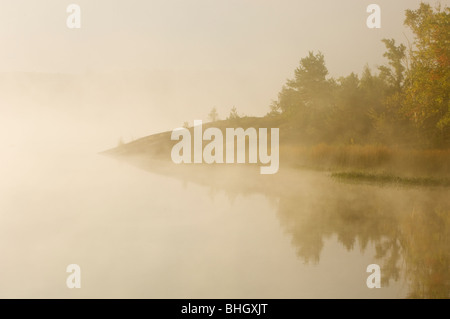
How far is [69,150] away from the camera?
50844mm

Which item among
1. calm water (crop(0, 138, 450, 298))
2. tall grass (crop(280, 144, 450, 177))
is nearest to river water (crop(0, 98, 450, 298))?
calm water (crop(0, 138, 450, 298))

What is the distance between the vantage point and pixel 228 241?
11.2m

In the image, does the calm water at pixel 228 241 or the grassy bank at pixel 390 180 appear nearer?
the calm water at pixel 228 241

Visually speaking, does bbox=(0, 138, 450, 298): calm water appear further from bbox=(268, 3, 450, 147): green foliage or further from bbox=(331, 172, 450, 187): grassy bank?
bbox=(268, 3, 450, 147): green foliage

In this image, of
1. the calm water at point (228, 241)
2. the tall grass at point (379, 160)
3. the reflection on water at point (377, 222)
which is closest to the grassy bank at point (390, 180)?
the tall grass at point (379, 160)

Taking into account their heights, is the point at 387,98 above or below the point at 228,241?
above

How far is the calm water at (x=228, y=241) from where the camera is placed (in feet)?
27.9

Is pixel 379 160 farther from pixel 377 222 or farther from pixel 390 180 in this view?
pixel 377 222

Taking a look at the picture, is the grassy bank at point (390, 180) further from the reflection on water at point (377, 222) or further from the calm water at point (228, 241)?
the calm water at point (228, 241)

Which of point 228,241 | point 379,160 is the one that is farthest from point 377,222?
point 379,160

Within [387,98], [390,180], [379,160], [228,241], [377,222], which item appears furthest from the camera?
[387,98]

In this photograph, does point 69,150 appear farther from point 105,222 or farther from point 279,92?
point 105,222

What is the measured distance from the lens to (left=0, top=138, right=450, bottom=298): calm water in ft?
27.9

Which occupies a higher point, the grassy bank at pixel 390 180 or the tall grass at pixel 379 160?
the tall grass at pixel 379 160
